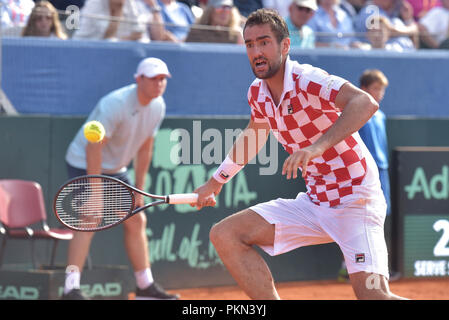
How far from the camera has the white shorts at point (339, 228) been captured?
420 cm

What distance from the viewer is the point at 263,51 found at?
424 cm

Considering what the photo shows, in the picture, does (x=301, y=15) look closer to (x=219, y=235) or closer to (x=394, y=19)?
(x=394, y=19)

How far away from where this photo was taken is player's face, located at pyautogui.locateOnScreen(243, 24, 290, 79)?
13.9 ft

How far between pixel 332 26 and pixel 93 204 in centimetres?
514

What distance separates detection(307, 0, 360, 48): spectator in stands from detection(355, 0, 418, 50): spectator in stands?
5.1 inches

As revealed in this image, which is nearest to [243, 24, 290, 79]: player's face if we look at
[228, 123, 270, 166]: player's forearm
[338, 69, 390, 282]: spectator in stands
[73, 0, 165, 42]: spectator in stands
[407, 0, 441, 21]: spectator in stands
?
[228, 123, 270, 166]: player's forearm

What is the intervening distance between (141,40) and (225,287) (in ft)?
7.91

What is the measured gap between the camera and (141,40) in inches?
316

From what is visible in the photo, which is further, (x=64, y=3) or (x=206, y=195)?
(x=64, y=3)

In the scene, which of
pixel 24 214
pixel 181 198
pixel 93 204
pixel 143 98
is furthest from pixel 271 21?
pixel 24 214

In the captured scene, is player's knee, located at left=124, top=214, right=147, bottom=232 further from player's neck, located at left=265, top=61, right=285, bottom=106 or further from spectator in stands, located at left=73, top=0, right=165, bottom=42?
player's neck, located at left=265, top=61, right=285, bottom=106

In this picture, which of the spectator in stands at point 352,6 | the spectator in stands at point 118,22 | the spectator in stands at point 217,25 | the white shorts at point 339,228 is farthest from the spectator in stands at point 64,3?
the white shorts at point 339,228

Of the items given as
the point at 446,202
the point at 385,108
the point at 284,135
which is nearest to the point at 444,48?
the point at 385,108
